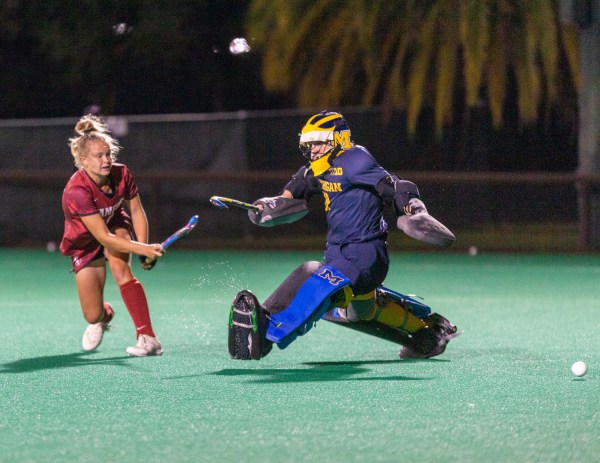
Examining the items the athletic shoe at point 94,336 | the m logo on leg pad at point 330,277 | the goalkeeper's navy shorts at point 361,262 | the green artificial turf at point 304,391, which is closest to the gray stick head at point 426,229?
the goalkeeper's navy shorts at point 361,262

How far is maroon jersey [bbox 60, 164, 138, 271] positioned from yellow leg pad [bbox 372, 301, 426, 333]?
1.89 m

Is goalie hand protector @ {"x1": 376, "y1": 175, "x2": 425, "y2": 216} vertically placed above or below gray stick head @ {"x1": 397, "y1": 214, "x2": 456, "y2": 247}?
above

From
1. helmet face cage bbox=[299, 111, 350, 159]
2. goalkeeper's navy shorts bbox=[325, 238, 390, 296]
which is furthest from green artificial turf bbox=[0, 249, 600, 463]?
helmet face cage bbox=[299, 111, 350, 159]

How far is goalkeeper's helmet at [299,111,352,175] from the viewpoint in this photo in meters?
8.11

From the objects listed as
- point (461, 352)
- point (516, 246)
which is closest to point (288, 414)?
point (461, 352)

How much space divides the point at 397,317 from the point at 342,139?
1.20 m

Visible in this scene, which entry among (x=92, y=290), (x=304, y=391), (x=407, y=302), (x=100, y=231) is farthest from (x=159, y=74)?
(x=304, y=391)

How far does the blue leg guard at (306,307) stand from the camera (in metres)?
7.86

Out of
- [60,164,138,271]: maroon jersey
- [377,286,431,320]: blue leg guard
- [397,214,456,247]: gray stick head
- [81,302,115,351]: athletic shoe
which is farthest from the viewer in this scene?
[81,302,115,351]: athletic shoe

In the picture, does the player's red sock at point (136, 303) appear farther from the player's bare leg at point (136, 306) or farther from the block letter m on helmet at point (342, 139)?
the block letter m on helmet at point (342, 139)

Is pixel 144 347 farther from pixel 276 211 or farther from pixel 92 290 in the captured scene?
pixel 276 211

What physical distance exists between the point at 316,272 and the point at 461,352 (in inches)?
63.7

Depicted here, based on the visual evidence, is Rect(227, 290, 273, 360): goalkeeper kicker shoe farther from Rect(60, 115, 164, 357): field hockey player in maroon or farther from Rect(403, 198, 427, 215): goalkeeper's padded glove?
Rect(403, 198, 427, 215): goalkeeper's padded glove

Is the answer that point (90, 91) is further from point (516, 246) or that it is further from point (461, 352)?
point (461, 352)
